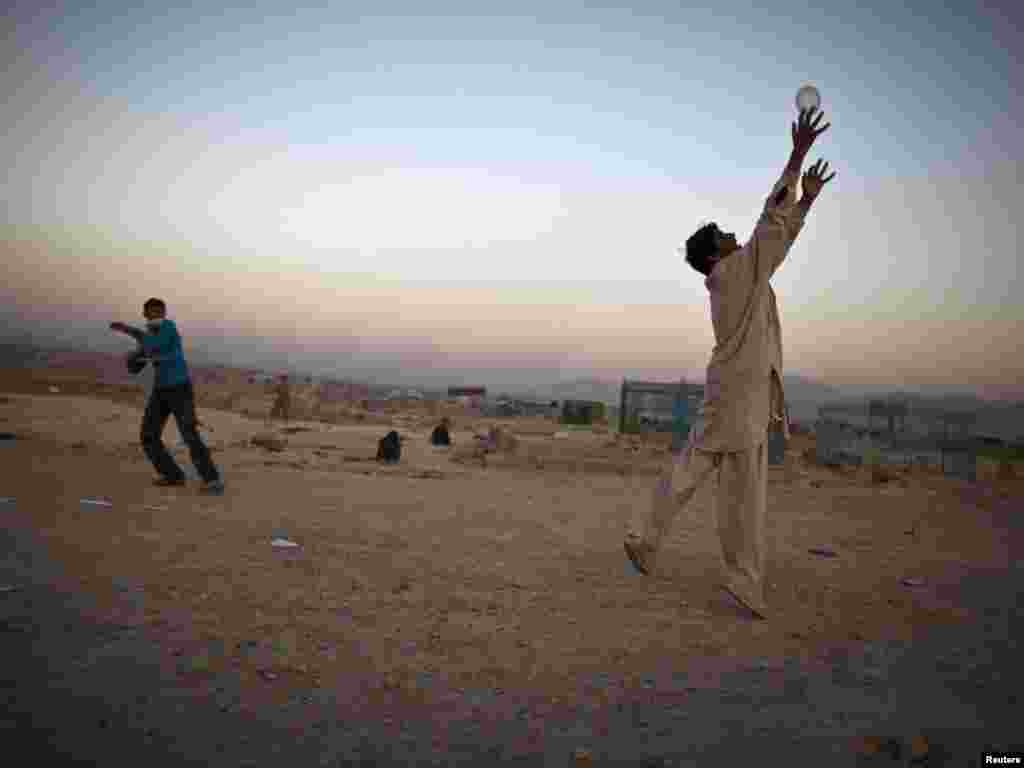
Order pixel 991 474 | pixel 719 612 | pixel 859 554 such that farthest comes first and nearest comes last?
pixel 991 474 → pixel 859 554 → pixel 719 612

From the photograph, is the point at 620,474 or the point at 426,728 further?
the point at 620,474

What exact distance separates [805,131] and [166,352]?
617cm

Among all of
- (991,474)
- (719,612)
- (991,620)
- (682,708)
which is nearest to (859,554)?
(991,620)

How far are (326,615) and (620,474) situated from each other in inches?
375

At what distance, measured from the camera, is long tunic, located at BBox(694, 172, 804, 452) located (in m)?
3.68

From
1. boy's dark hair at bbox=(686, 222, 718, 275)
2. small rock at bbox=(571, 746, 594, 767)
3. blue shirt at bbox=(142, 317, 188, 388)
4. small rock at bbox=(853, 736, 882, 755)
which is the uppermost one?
boy's dark hair at bbox=(686, 222, 718, 275)

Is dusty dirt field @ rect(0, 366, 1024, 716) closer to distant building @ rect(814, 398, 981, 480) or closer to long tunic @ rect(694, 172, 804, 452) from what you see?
long tunic @ rect(694, 172, 804, 452)

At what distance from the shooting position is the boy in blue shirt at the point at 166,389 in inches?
265

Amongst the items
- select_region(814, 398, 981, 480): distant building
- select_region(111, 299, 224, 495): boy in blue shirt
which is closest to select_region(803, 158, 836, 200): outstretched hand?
select_region(111, 299, 224, 495): boy in blue shirt

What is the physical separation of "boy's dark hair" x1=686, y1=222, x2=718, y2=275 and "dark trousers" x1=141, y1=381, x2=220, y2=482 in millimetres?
5189

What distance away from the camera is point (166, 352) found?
22.4 feet

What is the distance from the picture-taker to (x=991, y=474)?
56.5 feet

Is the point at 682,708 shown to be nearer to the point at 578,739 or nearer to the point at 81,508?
the point at 578,739

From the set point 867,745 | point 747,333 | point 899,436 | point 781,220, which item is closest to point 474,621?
point 867,745
